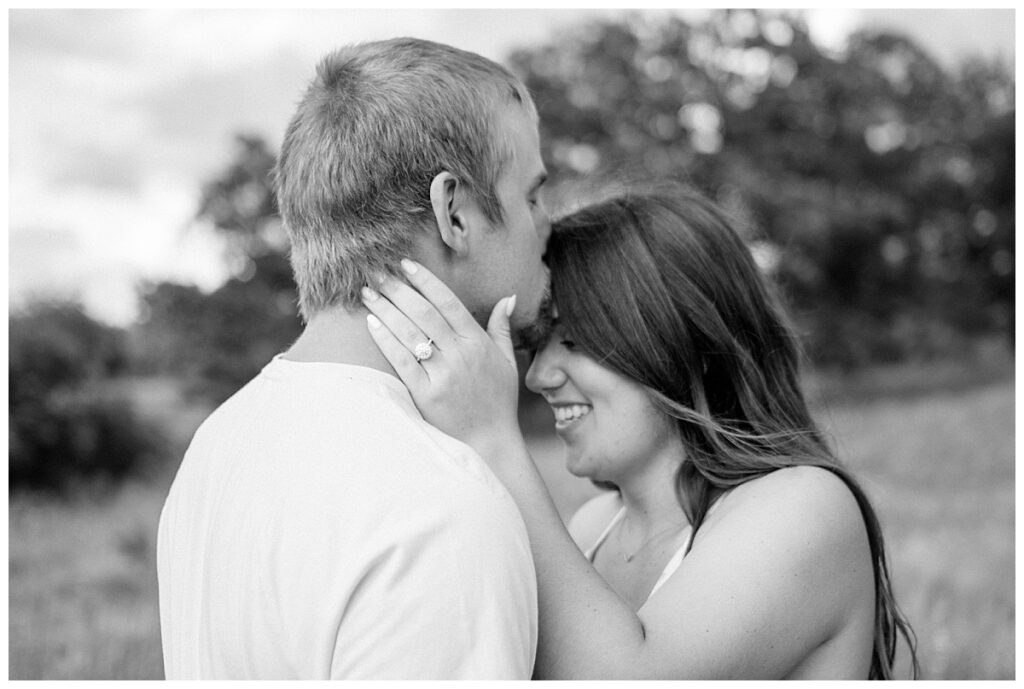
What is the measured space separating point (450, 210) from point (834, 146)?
695 inches

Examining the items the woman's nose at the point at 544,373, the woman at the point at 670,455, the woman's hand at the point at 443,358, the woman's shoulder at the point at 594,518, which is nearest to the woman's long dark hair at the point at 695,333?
the woman at the point at 670,455

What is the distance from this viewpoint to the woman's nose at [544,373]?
2840mm

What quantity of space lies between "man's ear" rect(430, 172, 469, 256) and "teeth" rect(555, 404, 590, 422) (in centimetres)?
90

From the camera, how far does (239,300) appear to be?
14867 mm

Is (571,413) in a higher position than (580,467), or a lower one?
higher

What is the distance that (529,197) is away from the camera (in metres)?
2.23

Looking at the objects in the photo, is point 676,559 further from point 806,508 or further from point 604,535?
point 604,535

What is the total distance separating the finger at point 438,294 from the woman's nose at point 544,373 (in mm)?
770

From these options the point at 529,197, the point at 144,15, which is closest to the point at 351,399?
the point at 529,197

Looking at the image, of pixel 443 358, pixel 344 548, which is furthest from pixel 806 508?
pixel 344 548

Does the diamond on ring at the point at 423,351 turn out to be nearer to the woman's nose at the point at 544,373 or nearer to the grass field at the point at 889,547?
the woman's nose at the point at 544,373

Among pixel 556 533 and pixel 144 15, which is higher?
pixel 144 15

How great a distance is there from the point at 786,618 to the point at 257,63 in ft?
28.5

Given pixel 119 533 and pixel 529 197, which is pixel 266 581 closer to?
pixel 529 197
